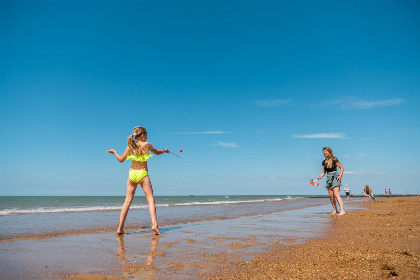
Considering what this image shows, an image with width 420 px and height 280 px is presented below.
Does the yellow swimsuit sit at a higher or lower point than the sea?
higher

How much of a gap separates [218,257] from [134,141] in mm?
3376

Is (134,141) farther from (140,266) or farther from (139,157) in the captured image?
(140,266)

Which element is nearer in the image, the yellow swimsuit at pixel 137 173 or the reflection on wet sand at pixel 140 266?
the reflection on wet sand at pixel 140 266

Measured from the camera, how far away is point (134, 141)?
6430 mm

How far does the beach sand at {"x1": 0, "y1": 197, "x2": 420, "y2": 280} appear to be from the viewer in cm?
311

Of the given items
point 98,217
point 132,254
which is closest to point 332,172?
point 132,254

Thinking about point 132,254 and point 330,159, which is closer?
point 132,254

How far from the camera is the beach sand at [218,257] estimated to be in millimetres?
3111

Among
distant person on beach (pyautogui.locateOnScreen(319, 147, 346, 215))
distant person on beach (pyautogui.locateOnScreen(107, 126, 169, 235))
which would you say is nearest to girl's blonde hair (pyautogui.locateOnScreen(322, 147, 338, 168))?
distant person on beach (pyautogui.locateOnScreen(319, 147, 346, 215))

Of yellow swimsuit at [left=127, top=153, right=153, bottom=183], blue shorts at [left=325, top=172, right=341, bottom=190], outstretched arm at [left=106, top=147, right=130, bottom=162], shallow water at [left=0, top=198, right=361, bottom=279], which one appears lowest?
shallow water at [left=0, top=198, right=361, bottom=279]

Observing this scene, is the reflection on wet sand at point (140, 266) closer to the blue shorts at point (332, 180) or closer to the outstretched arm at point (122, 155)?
the outstretched arm at point (122, 155)

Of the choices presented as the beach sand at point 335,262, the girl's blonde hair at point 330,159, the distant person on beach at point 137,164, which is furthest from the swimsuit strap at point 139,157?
the girl's blonde hair at point 330,159

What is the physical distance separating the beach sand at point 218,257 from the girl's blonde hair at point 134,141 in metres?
1.76

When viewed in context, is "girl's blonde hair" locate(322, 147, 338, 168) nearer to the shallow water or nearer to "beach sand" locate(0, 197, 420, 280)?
"beach sand" locate(0, 197, 420, 280)
